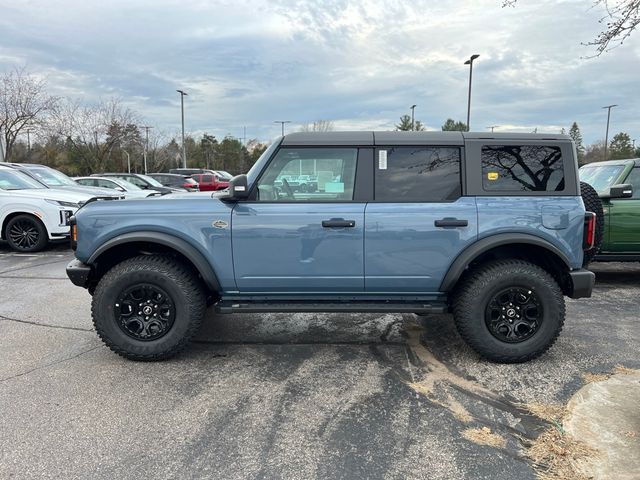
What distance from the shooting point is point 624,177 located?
6.38 metres

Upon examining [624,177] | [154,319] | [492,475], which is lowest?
[492,475]

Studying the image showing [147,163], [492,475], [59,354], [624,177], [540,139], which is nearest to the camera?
[492,475]

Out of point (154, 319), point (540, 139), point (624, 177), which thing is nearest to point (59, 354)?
point (154, 319)

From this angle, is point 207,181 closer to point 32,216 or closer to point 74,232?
point 32,216

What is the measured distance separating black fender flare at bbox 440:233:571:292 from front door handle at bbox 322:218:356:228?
886 mm

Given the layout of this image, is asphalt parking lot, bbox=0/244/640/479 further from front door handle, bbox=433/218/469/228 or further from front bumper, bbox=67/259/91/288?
front door handle, bbox=433/218/469/228

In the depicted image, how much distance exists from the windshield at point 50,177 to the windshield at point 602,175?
34.6ft

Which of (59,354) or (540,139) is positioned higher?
(540,139)

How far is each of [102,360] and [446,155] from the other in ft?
11.1

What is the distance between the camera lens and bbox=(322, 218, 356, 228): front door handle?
3.68 meters

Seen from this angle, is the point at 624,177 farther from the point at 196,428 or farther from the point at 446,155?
the point at 196,428

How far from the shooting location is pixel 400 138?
3873mm

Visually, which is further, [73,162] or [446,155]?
[73,162]

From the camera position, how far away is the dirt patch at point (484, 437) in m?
2.76
